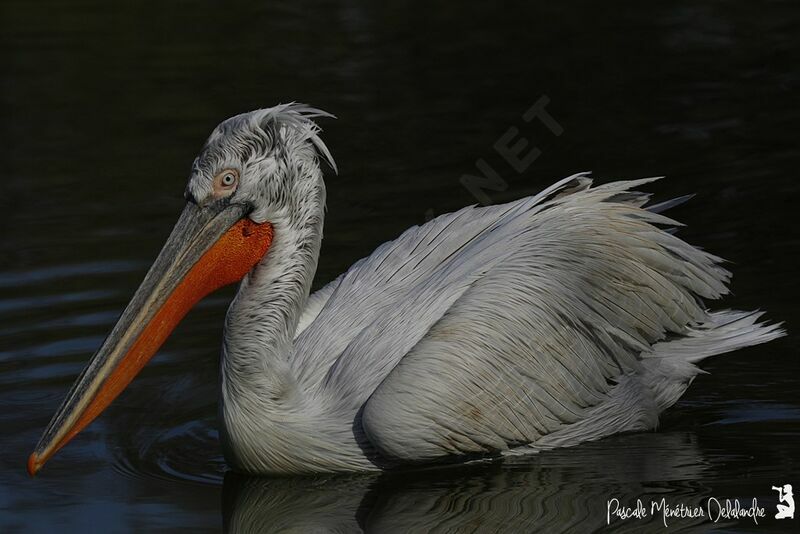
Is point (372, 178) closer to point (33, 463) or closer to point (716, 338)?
point (716, 338)

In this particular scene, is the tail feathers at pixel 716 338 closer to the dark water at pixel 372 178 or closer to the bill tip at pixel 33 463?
the dark water at pixel 372 178

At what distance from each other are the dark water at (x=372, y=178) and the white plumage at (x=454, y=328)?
0.66 ft

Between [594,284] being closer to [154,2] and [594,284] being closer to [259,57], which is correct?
[259,57]

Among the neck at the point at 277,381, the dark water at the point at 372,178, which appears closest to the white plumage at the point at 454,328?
the neck at the point at 277,381

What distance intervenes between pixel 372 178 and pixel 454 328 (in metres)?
4.04

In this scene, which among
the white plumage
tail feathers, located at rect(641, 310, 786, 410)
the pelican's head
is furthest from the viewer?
tail feathers, located at rect(641, 310, 786, 410)

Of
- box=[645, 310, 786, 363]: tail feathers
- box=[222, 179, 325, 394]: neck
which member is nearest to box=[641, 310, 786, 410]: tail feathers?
box=[645, 310, 786, 363]: tail feathers

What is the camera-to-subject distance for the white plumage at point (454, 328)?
5.72 m

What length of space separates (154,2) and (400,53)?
336cm

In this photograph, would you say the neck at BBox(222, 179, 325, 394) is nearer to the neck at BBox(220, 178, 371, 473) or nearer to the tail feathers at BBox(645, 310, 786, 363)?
the neck at BBox(220, 178, 371, 473)

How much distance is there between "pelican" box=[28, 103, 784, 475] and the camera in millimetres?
5668

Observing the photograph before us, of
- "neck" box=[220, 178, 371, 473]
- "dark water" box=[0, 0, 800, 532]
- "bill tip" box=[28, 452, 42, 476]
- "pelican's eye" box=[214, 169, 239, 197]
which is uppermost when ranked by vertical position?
"pelican's eye" box=[214, 169, 239, 197]

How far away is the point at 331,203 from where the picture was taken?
938cm

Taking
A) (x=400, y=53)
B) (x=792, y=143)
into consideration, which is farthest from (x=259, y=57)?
(x=792, y=143)
